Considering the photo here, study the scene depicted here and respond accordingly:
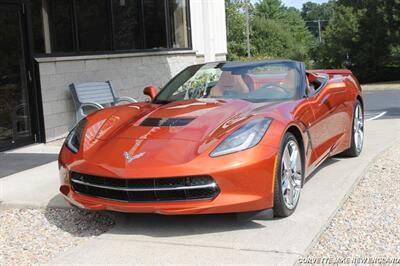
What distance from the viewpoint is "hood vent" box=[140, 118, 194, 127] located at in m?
4.64

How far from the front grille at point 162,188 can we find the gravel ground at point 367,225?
2.80 ft

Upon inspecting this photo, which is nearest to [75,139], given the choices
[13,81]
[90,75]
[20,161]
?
[20,161]

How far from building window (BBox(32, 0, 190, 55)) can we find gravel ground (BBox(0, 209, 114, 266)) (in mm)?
4823

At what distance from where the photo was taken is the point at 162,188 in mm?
4070

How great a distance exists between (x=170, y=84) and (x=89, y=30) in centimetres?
514

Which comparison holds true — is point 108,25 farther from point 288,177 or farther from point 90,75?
point 288,177

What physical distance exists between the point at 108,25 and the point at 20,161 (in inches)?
179

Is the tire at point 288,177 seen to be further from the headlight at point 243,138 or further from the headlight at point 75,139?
the headlight at point 75,139

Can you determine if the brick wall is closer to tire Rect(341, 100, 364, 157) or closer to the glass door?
the glass door

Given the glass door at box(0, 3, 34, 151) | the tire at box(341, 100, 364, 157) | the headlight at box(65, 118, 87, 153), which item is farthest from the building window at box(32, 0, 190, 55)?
the tire at box(341, 100, 364, 157)

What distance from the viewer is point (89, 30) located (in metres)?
10.6

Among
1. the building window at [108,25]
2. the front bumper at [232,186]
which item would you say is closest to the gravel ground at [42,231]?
the front bumper at [232,186]

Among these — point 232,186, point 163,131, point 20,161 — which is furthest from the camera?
point 20,161

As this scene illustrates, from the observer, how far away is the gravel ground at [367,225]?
387 centimetres
